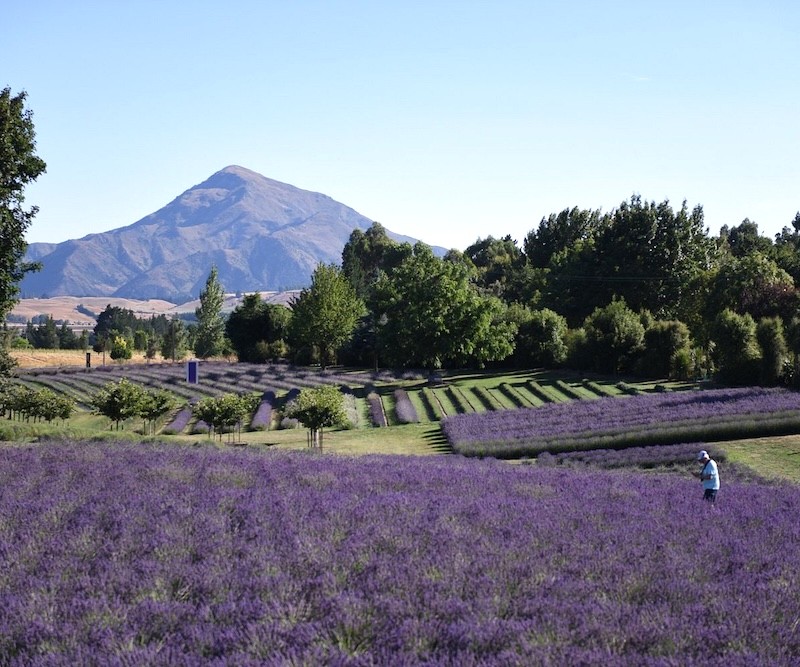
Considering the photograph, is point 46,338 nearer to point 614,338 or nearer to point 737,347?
point 614,338

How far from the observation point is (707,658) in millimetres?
5949

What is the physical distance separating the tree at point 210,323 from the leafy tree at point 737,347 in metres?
66.6

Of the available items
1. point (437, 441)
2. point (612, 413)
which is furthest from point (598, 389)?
point (437, 441)

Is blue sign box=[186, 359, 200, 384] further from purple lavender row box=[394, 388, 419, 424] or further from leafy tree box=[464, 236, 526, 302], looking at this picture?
leafy tree box=[464, 236, 526, 302]

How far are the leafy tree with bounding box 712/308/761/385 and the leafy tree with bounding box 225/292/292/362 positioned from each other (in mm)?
53916

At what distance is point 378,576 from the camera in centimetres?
772

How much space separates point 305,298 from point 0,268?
4589 cm

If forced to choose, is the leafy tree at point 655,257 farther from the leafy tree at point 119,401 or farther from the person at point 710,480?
the person at point 710,480

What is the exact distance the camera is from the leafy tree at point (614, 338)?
5566 centimetres

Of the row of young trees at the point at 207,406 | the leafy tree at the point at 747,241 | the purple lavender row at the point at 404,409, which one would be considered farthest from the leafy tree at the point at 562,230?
the row of young trees at the point at 207,406

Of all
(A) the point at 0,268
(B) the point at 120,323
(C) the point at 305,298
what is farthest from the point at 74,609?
(B) the point at 120,323

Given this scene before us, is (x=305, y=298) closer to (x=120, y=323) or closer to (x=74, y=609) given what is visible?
(x=74, y=609)

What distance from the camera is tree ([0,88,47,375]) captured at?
2705cm

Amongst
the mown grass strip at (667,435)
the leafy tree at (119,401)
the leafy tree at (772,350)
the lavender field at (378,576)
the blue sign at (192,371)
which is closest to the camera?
the lavender field at (378,576)
